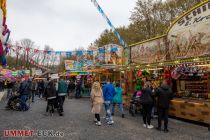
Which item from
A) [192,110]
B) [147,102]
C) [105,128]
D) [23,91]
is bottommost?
[105,128]

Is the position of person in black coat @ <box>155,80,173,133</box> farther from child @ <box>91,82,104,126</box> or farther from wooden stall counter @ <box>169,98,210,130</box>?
child @ <box>91,82,104,126</box>

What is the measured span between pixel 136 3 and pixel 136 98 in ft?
70.8

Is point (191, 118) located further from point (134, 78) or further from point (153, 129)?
point (134, 78)

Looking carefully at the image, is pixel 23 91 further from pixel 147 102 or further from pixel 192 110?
pixel 192 110

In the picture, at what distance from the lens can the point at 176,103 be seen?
1007 centimetres

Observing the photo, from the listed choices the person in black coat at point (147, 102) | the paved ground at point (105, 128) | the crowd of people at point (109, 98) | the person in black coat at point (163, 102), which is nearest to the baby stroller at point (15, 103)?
the crowd of people at point (109, 98)

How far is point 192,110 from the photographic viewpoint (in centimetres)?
918

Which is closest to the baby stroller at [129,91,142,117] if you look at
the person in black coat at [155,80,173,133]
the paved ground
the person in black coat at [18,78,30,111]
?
the paved ground

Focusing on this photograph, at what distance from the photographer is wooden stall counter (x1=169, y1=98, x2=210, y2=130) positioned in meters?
8.58

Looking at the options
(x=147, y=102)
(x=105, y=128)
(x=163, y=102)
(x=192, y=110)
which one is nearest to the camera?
(x=163, y=102)

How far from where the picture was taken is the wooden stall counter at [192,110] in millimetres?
8578

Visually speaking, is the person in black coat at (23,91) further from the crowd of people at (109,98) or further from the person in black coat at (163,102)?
the person in black coat at (163,102)

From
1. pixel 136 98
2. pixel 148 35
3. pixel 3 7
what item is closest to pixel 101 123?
pixel 136 98

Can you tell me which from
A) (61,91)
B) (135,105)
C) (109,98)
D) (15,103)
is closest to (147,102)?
(109,98)
